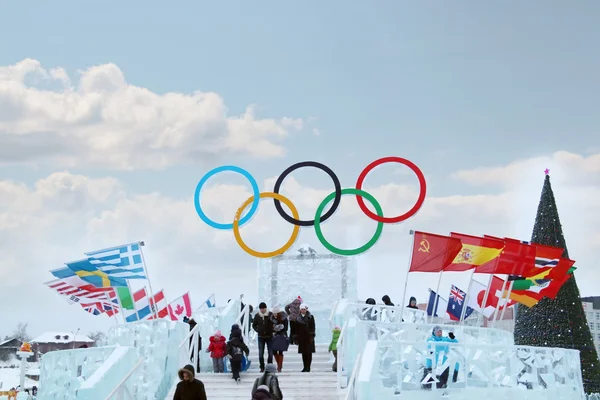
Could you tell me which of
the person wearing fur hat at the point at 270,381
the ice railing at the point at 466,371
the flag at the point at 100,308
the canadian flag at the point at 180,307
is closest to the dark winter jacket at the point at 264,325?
the ice railing at the point at 466,371

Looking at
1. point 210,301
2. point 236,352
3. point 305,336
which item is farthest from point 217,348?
point 210,301

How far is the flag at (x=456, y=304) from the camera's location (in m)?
24.3

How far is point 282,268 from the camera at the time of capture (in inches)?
1014

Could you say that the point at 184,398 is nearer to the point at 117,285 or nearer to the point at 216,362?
the point at 216,362

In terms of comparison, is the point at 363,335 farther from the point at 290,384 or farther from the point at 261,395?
the point at 261,395

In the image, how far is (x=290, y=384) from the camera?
16.2 meters

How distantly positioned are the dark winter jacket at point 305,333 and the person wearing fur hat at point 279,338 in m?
0.31

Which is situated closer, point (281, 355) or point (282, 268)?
point (281, 355)

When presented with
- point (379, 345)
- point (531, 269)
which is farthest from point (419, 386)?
point (531, 269)

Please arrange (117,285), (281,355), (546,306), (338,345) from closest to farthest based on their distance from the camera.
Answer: (338,345)
(281,355)
(117,285)
(546,306)

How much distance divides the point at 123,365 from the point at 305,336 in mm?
4245

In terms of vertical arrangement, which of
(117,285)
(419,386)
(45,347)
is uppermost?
(117,285)

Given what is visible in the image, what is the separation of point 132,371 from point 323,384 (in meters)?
3.89

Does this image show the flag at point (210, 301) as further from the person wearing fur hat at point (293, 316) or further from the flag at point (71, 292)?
the person wearing fur hat at point (293, 316)
